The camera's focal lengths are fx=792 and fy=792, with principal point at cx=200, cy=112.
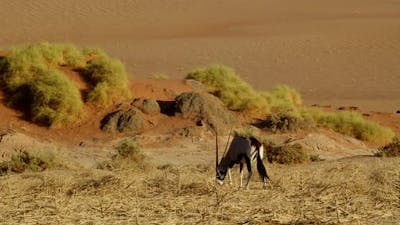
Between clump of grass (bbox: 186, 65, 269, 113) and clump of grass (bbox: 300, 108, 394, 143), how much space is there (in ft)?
4.73

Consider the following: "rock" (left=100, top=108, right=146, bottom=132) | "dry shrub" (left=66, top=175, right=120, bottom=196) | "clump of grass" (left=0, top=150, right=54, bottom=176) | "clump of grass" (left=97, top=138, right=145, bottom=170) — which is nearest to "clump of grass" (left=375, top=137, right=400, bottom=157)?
"clump of grass" (left=97, top=138, right=145, bottom=170)

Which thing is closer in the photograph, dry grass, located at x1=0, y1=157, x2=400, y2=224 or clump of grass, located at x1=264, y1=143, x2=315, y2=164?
dry grass, located at x1=0, y1=157, x2=400, y2=224

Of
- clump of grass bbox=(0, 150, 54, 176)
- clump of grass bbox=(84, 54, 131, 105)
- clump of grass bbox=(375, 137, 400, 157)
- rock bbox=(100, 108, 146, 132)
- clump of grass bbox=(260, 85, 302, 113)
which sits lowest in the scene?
clump of grass bbox=(0, 150, 54, 176)

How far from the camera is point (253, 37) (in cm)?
4925

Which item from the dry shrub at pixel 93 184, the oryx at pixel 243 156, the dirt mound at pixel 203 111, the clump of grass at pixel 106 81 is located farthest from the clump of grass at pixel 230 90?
the dry shrub at pixel 93 184

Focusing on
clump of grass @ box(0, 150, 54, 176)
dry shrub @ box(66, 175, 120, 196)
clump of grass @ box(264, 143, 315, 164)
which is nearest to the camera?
dry shrub @ box(66, 175, 120, 196)

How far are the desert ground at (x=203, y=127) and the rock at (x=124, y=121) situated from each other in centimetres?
21

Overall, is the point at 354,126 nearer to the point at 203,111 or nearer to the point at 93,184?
the point at 203,111

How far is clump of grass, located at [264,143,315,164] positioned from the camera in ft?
54.2

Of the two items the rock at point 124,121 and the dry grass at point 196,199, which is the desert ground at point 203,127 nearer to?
the dry grass at point 196,199

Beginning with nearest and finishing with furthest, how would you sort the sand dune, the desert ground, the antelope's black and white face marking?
the desert ground < the antelope's black and white face marking < the sand dune

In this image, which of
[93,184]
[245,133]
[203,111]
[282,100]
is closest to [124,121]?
[203,111]

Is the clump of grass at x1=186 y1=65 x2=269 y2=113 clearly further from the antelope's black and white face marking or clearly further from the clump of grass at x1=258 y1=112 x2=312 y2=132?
the antelope's black and white face marking

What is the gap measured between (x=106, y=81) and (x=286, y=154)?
6.24 m
